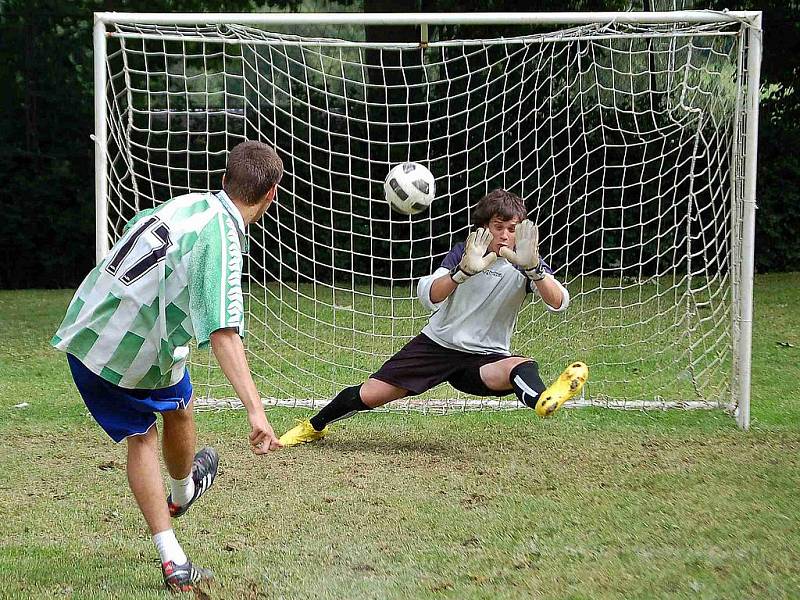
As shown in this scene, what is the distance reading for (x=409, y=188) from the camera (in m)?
5.96

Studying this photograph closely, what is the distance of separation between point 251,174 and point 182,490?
125 cm

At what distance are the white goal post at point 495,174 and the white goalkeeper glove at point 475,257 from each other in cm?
160

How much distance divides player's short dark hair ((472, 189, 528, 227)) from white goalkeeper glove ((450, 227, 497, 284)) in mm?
188

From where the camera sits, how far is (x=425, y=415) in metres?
6.29

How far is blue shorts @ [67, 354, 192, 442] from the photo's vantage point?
330 cm

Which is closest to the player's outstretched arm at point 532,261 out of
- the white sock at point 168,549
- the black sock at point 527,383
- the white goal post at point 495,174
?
the black sock at point 527,383

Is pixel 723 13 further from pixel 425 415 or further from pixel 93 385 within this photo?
pixel 93 385

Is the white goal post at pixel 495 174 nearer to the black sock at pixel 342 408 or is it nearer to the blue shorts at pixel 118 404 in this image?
the black sock at pixel 342 408

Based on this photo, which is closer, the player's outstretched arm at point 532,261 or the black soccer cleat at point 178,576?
the black soccer cleat at point 178,576

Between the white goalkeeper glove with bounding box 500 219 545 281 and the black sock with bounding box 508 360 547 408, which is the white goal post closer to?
the black sock with bounding box 508 360 547 408

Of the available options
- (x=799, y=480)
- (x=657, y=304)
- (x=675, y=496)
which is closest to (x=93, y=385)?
(x=675, y=496)

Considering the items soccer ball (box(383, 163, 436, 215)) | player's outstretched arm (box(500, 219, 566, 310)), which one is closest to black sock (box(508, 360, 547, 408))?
player's outstretched arm (box(500, 219, 566, 310))

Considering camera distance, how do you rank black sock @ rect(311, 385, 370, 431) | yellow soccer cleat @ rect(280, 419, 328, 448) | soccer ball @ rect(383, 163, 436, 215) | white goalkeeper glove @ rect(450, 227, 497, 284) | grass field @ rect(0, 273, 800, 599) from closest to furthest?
1. grass field @ rect(0, 273, 800, 599)
2. white goalkeeper glove @ rect(450, 227, 497, 284)
3. black sock @ rect(311, 385, 370, 431)
4. yellow soccer cleat @ rect(280, 419, 328, 448)
5. soccer ball @ rect(383, 163, 436, 215)

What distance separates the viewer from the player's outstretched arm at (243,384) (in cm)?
286
